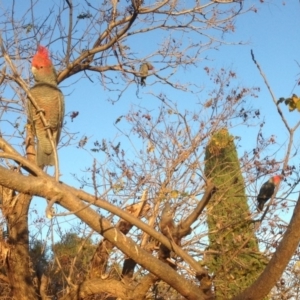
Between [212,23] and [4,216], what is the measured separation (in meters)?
3.35

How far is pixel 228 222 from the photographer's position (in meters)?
5.46

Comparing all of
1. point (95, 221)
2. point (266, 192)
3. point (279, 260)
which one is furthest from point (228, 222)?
point (279, 260)

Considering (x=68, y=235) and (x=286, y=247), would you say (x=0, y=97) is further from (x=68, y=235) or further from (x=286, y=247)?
(x=286, y=247)

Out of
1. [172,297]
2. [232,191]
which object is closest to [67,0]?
[232,191]

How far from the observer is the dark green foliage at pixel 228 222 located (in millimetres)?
5125

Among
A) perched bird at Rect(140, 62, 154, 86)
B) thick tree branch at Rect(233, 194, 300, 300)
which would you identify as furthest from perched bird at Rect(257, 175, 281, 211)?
thick tree branch at Rect(233, 194, 300, 300)

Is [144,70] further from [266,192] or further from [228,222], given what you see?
[266,192]

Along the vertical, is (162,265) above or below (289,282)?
below

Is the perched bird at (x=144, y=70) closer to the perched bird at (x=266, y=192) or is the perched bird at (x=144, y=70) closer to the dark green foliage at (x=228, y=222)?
the dark green foliage at (x=228, y=222)

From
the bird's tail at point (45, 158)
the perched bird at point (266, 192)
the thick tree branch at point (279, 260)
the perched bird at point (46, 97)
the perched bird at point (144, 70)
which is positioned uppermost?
the perched bird at point (144, 70)

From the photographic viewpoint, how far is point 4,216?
5.16m

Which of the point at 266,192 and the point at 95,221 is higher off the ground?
the point at 266,192

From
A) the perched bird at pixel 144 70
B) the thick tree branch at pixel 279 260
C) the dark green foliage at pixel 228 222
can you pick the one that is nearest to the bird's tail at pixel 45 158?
the dark green foliage at pixel 228 222

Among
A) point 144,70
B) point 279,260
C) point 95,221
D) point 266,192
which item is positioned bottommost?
point 279,260
